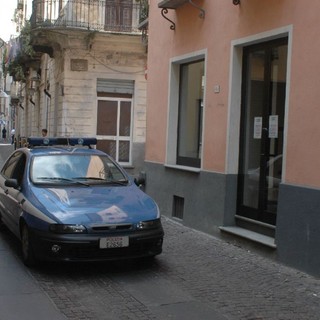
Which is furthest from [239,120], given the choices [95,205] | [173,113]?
[95,205]

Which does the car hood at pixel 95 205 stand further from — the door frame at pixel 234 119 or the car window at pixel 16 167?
the door frame at pixel 234 119

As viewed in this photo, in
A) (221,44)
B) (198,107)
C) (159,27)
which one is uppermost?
(159,27)

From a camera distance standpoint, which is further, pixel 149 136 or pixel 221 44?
pixel 149 136

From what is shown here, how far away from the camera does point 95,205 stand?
6.50 meters

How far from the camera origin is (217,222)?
8.52m

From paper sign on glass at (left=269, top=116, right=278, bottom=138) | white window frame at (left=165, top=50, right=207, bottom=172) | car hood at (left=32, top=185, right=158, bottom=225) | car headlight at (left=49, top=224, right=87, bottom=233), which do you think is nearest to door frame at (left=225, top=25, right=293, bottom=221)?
paper sign on glass at (left=269, top=116, right=278, bottom=138)

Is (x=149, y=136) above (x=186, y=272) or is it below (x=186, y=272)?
above

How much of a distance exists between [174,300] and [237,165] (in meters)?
3.37

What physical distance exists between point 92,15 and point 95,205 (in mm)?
12169

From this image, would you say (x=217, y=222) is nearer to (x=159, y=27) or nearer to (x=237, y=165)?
(x=237, y=165)

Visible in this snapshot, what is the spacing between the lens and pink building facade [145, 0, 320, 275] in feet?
21.2

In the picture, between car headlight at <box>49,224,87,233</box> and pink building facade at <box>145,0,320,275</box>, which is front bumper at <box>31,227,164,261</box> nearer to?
car headlight at <box>49,224,87,233</box>

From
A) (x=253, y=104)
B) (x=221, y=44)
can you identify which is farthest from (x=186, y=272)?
(x=221, y=44)

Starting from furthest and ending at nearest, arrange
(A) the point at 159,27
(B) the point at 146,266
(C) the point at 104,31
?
1. (C) the point at 104,31
2. (A) the point at 159,27
3. (B) the point at 146,266
